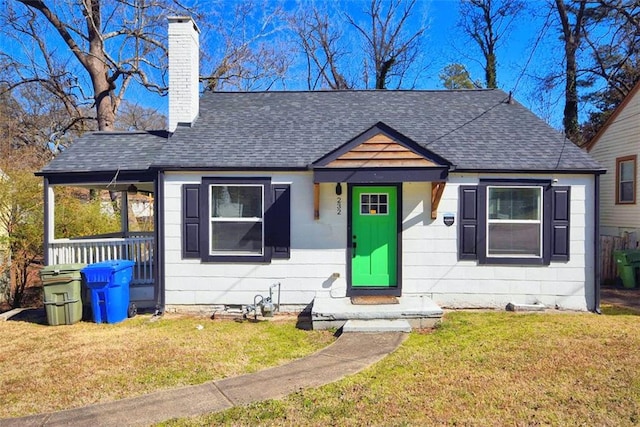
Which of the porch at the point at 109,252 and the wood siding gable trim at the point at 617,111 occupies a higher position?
the wood siding gable trim at the point at 617,111

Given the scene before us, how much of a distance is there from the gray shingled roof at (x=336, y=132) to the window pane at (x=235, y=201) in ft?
1.58

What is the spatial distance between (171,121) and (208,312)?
418 cm

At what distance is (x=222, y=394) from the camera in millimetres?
4086

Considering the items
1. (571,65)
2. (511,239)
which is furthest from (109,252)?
(571,65)

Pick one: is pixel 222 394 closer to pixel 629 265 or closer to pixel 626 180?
Answer: pixel 629 265

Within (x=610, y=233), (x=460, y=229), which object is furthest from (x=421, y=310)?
(x=610, y=233)

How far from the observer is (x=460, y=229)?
23.9 ft

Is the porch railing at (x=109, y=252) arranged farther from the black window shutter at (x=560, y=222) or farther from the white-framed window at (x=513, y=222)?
the black window shutter at (x=560, y=222)

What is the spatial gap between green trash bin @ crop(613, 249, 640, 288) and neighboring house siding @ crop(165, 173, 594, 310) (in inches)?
154

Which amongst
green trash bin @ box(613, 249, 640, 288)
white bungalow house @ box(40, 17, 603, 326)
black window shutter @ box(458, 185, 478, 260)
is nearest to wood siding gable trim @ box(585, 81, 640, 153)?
green trash bin @ box(613, 249, 640, 288)

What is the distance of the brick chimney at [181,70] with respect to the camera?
8.31m

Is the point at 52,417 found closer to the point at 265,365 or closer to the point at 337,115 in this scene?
the point at 265,365

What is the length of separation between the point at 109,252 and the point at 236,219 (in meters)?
2.72

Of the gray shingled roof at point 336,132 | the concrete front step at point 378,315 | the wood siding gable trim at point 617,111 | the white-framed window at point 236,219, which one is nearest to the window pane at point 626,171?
the wood siding gable trim at point 617,111
